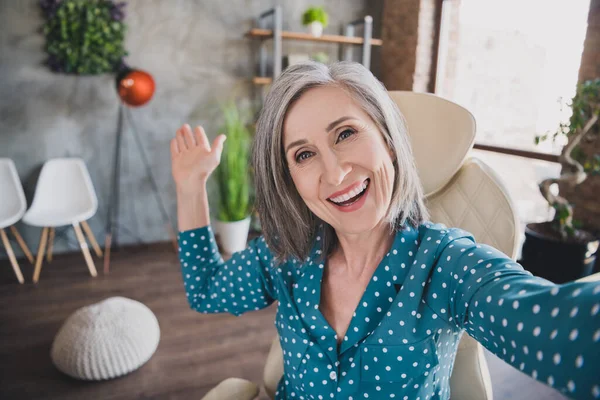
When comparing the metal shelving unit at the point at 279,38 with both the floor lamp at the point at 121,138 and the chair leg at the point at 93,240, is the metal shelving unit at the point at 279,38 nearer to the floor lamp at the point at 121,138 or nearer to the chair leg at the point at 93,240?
the floor lamp at the point at 121,138

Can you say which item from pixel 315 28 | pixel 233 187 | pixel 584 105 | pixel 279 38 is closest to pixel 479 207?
pixel 584 105

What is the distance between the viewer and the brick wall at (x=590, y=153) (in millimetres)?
2643

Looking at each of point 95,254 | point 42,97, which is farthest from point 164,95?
point 95,254

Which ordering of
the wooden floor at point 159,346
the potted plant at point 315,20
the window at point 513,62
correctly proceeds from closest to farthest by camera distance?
the wooden floor at point 159,346 < the window at point 513,62 < the potted plant at point 315,20

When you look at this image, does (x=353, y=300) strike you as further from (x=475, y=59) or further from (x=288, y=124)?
(x=475, y=59)

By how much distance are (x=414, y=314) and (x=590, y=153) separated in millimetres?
2710

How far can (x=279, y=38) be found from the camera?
3602 mm

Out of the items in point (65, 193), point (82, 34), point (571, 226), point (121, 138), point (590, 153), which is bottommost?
point (65, 193)

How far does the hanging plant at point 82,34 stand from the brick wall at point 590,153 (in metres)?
3.55

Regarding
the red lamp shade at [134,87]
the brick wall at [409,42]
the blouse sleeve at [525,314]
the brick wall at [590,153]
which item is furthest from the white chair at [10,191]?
the brick wall at [590,153]

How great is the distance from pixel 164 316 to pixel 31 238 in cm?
180

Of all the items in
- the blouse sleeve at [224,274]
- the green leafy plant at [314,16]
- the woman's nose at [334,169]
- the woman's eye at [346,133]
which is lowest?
the blouse sleeve at [224,274]

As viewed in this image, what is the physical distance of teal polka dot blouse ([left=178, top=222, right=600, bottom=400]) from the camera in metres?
0.47

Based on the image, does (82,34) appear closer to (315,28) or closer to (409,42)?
(315,28)
